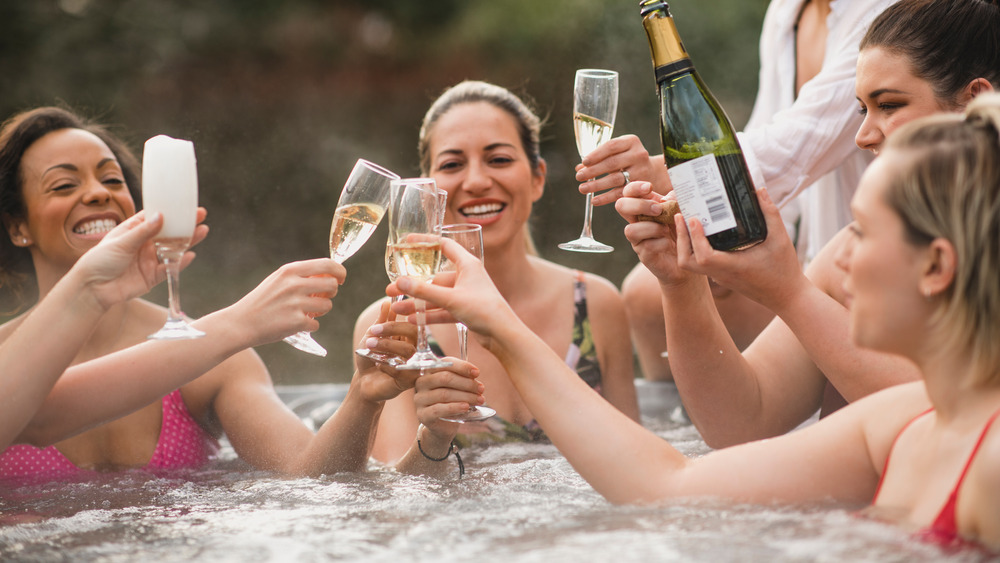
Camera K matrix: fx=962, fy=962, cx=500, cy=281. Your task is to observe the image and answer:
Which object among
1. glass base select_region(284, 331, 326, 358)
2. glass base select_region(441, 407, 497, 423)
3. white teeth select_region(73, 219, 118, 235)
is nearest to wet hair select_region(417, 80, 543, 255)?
white teeth select_region(73, 219, 118, 235)

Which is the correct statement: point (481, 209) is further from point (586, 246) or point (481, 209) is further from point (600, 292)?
point (586, 246)

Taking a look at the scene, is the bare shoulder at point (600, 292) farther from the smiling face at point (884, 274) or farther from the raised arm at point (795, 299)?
the smiling face at point (884, 274)

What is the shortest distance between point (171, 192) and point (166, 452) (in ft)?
4.96

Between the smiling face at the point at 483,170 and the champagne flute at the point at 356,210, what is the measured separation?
1.18m

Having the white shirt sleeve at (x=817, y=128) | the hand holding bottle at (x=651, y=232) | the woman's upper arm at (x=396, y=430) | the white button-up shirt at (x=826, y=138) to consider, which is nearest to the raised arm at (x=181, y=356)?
the hand holding bottle at (x=651, y=232)

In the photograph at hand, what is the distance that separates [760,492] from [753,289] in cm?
50

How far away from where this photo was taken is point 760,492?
79.7 inches

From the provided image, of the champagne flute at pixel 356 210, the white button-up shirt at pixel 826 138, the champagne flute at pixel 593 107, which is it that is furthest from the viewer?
the white button-up shirt at pixel 826 138

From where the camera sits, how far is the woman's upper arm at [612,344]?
3879 mm

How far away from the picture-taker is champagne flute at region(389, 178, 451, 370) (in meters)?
2.17

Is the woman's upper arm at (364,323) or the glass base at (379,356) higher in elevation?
A: the woman's upper arm at (364,323)

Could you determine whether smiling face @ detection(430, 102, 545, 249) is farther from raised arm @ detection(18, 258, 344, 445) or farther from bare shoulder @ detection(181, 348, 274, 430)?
raised arm @ detection(18, 258, 344, 445)

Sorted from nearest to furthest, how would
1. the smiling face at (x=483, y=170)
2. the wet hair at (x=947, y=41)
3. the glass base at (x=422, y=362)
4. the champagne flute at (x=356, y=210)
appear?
the glass base at (x=422, y=362), the champagne flute at (x=356, y=210), the wet hair at (x=947, y=41), the smiling face at (x=483, y=170)

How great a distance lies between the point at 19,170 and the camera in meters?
3.44
